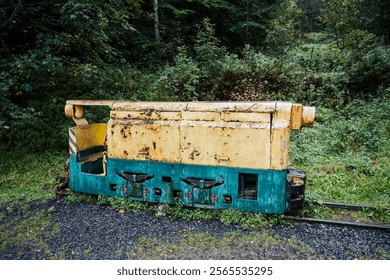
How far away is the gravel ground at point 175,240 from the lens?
13.6 ft

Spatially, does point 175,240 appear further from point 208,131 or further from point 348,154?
point 348,154

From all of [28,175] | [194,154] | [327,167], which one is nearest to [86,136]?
[28,175]

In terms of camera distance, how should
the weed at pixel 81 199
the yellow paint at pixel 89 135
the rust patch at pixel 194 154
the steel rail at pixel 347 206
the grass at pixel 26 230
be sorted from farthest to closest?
the yellow paint at pixel 89 135
the weed at pixel 81 199
the steel rail at pixel 347 206
the rust patch at pixel 194 154
the grass at pixel 26 230

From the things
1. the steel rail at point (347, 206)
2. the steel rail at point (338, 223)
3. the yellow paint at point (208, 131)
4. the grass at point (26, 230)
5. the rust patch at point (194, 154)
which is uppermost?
the yellow paint at point (208, 131)

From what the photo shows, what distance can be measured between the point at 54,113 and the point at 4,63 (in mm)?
2529

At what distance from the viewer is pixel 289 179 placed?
4.95 m

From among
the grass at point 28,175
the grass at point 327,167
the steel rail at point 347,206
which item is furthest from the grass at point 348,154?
the grass at point 28,175

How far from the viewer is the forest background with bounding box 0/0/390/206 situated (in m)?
7.02

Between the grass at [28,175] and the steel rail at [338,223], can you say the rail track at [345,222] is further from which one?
the grass at [28,175]

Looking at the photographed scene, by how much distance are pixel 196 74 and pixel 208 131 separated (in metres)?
8.09

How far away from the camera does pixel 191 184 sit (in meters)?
5.20

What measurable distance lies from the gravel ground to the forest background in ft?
4.41

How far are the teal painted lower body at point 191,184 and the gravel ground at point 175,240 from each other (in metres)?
0.39

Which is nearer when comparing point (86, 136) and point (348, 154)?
point (86, 136)
